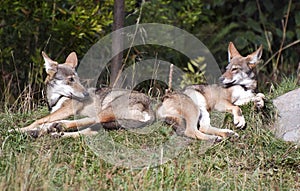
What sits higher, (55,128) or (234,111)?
(234,111)

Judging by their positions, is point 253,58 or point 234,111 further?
point 253,58

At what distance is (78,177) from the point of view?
5.39 meters

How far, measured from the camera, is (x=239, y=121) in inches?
263

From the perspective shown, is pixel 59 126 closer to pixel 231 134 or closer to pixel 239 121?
pixel 231 134

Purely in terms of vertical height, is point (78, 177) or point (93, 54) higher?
point (93, 54)

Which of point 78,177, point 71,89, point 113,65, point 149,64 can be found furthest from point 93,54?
→ point 78,177

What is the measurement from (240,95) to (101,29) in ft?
9.82

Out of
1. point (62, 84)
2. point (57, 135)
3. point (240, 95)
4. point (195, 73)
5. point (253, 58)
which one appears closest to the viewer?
point (57, 135)

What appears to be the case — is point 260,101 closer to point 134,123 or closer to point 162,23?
point 134,123

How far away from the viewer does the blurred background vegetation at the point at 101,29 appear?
9039 millimetres

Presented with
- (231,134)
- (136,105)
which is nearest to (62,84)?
(136,105)

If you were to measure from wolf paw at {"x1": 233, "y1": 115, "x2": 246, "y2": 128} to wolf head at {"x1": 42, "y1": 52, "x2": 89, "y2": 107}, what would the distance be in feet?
5.41

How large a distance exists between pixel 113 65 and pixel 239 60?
1.60 meters

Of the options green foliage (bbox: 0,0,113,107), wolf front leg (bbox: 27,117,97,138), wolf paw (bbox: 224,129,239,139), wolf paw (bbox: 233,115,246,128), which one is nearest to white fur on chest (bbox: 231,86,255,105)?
wolf paw (bbox: 233,115,246,128)
